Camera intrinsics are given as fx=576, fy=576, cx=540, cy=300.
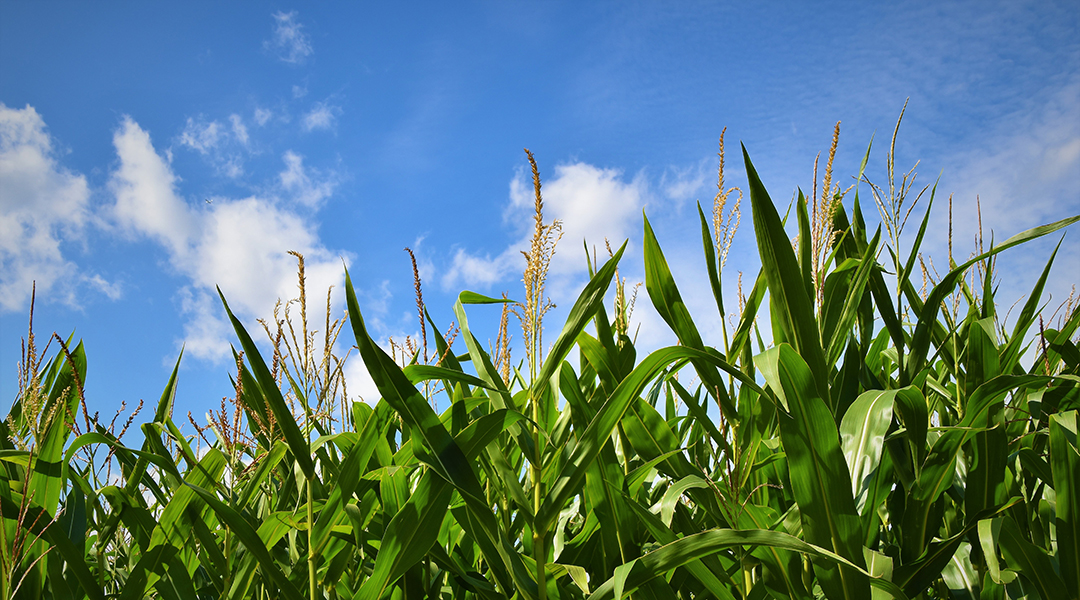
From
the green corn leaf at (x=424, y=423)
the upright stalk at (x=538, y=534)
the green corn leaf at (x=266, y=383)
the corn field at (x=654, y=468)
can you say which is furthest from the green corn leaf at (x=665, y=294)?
the green corn leaf at (x=266, y=383)

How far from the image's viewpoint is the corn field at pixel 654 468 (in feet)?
2.83

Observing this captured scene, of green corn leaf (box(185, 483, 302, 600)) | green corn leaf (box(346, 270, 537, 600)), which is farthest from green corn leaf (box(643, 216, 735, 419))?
green corn leaf (box(185, 483, 302, 600))

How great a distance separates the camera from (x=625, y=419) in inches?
45.4

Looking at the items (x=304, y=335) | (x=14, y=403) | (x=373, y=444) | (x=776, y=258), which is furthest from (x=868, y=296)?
(x=14, y=403)

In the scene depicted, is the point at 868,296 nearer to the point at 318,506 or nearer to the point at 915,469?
the point at 915,469

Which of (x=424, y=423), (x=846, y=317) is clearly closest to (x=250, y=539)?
(x=424, y=423)

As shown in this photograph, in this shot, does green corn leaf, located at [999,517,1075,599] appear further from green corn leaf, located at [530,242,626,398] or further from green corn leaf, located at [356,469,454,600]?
green corn leaf, located at [356,469,454,600]

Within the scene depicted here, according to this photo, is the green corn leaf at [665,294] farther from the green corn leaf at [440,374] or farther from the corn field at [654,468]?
the green corn leaf at [440,374]

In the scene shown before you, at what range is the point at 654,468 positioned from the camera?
1.21 m

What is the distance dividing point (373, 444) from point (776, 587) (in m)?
0.76

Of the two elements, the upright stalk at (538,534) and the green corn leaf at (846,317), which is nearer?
the upright stalk at (538,534)

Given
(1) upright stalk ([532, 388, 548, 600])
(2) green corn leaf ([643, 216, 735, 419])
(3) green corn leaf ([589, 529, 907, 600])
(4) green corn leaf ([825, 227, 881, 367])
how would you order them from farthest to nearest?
(2) green corn leaf ([643, 216, 735, 419])
(4) green corn leaf ([825, 227, 881, 367])
(1) upright stalk ([532, 388, 548, 600])
(3) green corn leaf ([589, 529, 907, 600])

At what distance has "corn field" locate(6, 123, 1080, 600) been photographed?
862 millimetres

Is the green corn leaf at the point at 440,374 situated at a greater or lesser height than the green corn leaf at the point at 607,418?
greater
